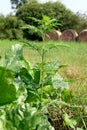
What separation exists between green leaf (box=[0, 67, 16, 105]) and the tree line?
23.1 m

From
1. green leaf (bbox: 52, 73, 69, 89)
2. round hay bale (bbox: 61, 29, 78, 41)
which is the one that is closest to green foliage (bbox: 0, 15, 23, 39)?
round hay bale (bbox: 61, 29, 78, 41)

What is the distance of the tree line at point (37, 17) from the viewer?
24997 mm

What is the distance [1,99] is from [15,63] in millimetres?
290

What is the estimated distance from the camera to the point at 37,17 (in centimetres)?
2869

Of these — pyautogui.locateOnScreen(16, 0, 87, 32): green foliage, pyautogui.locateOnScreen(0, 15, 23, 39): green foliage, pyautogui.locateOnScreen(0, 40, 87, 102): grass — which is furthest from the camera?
pyautogui.locateOnScreen(16, 0, 87, 32): green foliage

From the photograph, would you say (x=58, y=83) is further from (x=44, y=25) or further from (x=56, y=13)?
(x=56, y=13)

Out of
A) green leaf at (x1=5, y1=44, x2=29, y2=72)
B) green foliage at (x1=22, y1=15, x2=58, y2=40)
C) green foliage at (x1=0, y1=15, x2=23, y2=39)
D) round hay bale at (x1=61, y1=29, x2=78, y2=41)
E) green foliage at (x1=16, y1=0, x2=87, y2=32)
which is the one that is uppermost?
green foliage at (x1=16, y1=0, x2=87, y2=32)

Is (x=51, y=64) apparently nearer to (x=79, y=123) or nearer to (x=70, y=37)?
(x=79, y=123)

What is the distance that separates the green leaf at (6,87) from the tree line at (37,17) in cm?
2307

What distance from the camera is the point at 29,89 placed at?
4.58 feet

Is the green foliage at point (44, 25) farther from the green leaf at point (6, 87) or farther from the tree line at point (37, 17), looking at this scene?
the tree line at point (37, 17)

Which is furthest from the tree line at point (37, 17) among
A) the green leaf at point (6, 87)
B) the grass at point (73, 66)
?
the green leaf at point (6, 87)

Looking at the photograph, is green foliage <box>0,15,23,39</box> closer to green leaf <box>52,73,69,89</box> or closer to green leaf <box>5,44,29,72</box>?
green leaf <box>52,73,69,89</box>

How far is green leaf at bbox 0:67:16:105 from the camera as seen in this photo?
1040 mm
